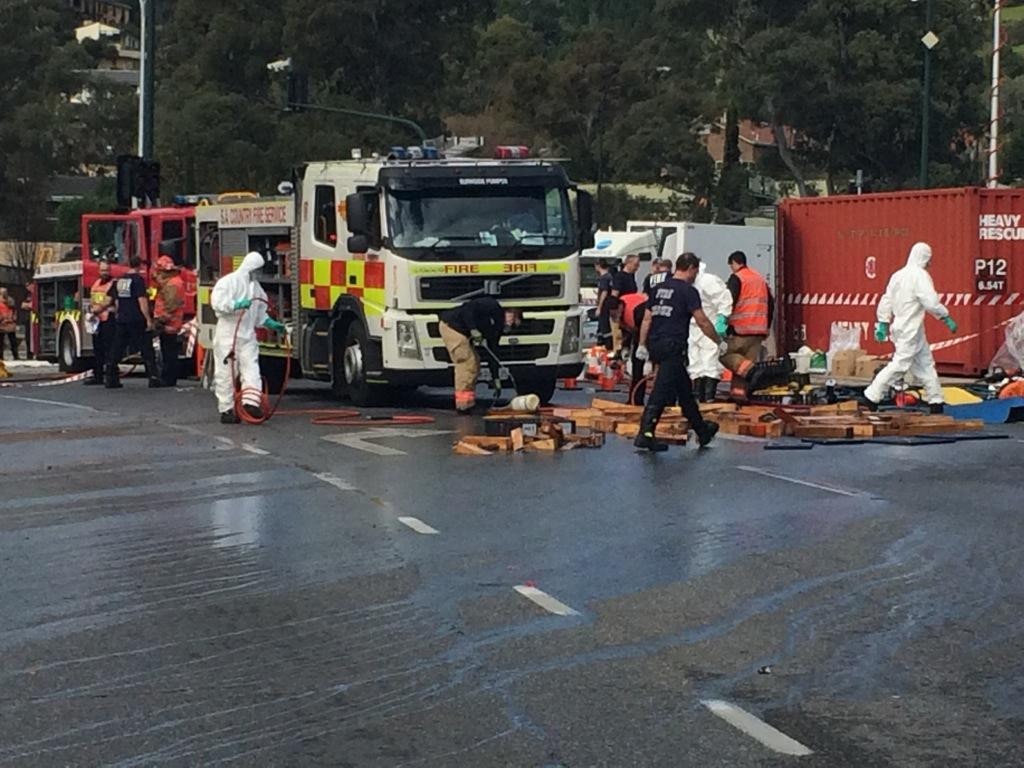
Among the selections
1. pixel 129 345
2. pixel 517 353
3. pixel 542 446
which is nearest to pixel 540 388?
pixel 517 353

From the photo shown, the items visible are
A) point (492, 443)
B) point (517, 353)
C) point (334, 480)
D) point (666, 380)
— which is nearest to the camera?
point (334, 480)

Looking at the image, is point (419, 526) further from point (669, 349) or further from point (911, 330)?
point (911, 330)

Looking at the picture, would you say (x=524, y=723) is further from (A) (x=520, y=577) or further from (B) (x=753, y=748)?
(A) (x=520, y=577)

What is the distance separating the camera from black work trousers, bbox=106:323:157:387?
23891 mm

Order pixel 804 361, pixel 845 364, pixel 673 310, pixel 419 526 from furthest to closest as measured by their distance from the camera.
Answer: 1. pixel 845 364
2. pixel 804 361
3. pixel 673 310
4. pixel 419 526

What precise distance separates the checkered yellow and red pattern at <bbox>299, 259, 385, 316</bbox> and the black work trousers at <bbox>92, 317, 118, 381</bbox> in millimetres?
4219

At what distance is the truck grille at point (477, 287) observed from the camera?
19047 mm

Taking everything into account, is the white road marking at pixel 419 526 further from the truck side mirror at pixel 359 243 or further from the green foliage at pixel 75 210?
the green foliage at pixel 75 210

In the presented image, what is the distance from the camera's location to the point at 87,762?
609 cm

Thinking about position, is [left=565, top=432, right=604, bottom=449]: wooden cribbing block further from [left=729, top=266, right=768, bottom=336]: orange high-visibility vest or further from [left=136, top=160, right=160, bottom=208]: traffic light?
[left=136, top=160, right=160, bottom=208]: traffic light

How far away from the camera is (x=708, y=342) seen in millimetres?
19828

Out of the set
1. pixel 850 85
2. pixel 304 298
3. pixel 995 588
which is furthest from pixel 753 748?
pixel 850 85

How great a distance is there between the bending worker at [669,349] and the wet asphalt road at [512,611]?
479mm

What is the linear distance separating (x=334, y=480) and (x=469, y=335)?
5.28 metres
